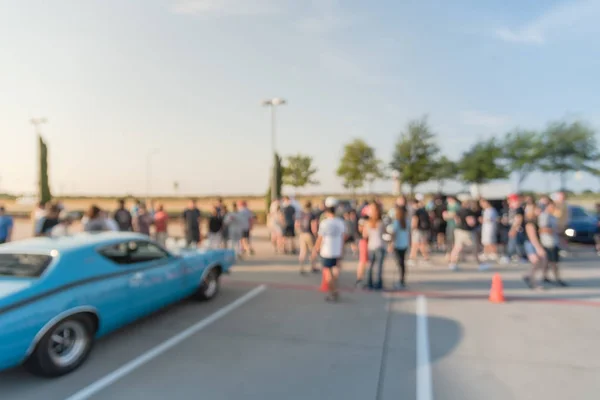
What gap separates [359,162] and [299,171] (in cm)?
665

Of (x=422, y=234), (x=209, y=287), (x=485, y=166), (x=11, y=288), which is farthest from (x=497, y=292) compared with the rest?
(x=485, y=166)

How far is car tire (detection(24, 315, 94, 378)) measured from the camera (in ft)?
10.9

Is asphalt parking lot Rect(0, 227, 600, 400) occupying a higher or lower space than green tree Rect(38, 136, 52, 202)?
lower

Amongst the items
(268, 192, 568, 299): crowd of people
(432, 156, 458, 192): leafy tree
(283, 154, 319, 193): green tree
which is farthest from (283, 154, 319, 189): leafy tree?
(268, 192, 568, 299): crowd of people

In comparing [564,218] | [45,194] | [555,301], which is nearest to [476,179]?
[564,218]

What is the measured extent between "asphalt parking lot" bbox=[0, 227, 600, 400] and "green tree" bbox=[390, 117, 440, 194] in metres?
23.6

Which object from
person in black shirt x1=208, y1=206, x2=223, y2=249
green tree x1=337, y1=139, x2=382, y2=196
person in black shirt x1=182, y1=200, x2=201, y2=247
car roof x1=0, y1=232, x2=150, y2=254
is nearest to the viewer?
car roof x1=0, y1=232, x2=150, y2=254

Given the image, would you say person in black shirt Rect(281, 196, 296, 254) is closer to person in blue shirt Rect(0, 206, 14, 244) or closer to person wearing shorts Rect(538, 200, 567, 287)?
person wearing shorts Rect(538, 200, 567, 287)

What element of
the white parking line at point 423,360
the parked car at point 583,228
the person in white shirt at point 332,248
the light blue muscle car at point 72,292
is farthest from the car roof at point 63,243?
the parked car at point 583,228

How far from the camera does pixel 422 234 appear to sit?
9.40 m

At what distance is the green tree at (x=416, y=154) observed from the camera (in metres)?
29.5

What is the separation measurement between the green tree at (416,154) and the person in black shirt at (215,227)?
2252cm

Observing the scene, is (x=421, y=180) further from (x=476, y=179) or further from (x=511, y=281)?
(x=511, y=281)

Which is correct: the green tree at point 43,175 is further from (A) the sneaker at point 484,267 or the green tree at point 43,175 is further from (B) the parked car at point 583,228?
(B) the parked car at point 583,228
